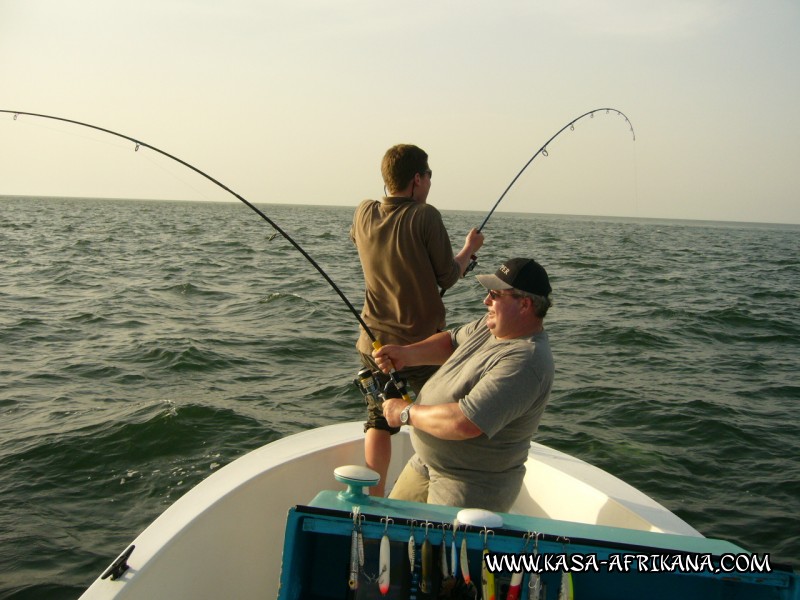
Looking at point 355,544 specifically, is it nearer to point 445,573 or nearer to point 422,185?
point 445,573

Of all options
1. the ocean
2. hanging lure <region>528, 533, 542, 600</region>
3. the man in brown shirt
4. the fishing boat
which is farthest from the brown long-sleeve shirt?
the ocean

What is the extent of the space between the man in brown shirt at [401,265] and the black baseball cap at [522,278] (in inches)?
21.5

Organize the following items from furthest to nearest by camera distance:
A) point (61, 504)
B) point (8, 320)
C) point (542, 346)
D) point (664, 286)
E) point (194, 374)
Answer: point (664, 286), point (8, 320), point (194, 374), point (61, 504), point (542, 346)

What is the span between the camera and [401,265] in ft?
10.2

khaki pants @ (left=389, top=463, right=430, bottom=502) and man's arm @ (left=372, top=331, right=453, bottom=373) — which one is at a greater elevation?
man's arm @ (left=372, top=331, right=453, bottom=373)

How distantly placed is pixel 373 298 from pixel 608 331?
7.42 meters

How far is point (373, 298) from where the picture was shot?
10.8 ft

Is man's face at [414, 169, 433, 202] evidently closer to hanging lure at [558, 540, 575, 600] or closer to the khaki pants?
the khaki pants

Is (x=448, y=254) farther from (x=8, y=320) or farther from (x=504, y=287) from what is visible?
(x=8, y=320)

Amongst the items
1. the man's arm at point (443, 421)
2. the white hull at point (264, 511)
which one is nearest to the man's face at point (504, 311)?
the man's arm at point (443, 421)

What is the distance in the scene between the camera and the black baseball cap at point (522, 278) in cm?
252

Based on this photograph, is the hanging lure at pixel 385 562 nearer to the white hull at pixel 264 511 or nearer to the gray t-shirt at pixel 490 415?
the gray t-shirt at pixel 490 415

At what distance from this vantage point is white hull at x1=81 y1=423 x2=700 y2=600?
2.54 metres

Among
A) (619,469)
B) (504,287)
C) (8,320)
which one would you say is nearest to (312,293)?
(8,320)
